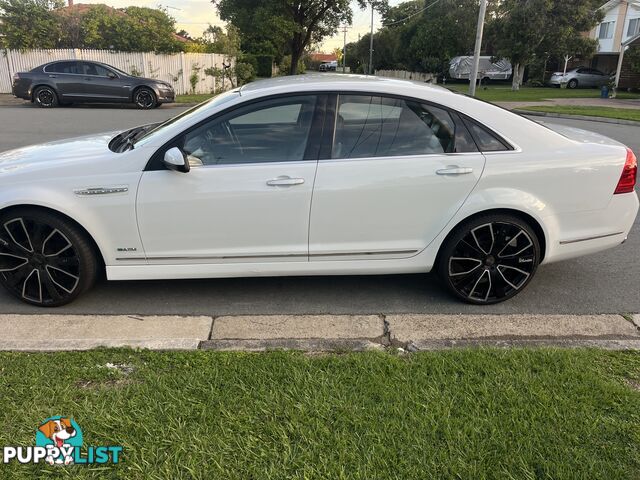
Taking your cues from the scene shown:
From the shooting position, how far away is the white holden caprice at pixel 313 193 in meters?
3.44

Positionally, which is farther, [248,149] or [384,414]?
[248,149]

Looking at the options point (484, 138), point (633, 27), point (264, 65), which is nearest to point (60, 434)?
point (484, 138)

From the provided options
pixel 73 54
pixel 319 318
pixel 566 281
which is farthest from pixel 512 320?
pixel 73 54

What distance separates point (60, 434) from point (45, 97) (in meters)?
17.8

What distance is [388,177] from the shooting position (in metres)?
3.51

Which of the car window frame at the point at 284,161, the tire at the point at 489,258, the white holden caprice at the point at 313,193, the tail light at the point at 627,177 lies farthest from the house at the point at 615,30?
the car window frame at the point at 284,161

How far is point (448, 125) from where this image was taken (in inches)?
143

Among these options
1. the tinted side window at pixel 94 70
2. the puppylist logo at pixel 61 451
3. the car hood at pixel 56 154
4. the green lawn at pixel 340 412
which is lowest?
the puppylist logo at pixel 61 451

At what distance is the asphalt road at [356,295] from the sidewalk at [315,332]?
15 centimetres

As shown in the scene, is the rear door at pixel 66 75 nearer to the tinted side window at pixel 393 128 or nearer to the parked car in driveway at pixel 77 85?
the parked car in driveway at pixel 77 85

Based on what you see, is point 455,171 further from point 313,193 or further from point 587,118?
point 587,118

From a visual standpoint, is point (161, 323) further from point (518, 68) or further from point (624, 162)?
point (518, 68)

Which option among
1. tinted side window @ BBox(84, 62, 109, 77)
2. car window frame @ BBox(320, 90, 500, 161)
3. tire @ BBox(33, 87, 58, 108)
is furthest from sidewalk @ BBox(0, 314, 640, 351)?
tire @ BBox(33, 87, 58, 108)

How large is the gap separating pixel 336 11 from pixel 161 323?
114 feet
